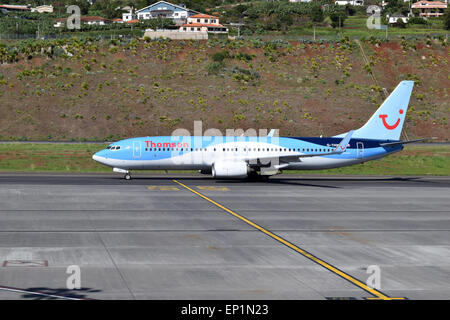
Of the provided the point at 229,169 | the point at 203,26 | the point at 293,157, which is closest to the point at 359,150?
the point at 293,157

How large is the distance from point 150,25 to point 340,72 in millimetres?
59296

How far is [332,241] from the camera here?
101 ft

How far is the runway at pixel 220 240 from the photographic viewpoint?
21656mm

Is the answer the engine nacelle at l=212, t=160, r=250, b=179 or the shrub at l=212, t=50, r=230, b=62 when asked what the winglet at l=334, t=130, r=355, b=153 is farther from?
the shrub at l=212, t=50, r=230, b=62

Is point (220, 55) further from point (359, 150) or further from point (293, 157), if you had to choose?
point (293, 157)

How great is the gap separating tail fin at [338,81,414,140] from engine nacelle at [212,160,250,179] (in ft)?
40.2

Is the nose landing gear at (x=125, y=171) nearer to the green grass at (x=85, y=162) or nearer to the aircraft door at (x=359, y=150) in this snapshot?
the green grass at (x=85, y=162)

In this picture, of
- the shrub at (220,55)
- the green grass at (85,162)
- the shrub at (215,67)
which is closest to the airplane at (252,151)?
the green grass at (85,162)

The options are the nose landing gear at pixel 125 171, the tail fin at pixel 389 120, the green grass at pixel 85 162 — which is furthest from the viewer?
the green grass at pixel 85 162

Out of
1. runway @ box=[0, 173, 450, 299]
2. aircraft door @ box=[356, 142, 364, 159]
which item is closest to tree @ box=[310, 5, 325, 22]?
aircraft door @ box=[356, 142, 364, 159]

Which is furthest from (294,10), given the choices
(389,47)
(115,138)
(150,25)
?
(115,138)

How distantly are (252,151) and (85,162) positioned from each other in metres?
20.9

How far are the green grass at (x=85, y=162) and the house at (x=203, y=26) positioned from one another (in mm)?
83091

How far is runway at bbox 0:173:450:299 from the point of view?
21.7 metres
